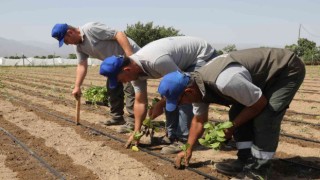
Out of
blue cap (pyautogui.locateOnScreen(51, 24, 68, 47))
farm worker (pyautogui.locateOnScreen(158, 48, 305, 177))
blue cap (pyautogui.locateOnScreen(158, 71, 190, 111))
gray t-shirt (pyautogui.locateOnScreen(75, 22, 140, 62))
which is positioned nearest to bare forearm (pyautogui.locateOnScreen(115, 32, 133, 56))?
gray t-shirt (pyautogui.locateOnScreen(75, 22, 140, 62))

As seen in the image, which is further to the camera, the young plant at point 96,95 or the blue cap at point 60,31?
the young plant at point 96,95

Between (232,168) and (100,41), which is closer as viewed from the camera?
(232,168)

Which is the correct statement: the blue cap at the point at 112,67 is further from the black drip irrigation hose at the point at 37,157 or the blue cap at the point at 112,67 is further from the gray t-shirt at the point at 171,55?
the black drip irrigation hose at the point at 37,157

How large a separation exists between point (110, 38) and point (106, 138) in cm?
123

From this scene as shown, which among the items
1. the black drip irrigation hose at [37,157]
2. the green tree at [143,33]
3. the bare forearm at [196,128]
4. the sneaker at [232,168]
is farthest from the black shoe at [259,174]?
the green tree at [143,33]

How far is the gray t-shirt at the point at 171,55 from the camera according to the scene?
3.59 m

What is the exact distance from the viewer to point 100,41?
491cm

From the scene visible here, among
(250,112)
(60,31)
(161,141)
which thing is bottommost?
(161,141)

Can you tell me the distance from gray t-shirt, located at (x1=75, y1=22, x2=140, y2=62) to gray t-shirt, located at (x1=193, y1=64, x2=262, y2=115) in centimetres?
217

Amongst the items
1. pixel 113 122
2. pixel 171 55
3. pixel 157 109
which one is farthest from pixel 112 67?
pixel 113 122

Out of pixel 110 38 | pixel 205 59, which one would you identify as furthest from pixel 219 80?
pixel 110 38

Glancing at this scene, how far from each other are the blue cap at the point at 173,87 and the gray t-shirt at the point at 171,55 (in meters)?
0.67

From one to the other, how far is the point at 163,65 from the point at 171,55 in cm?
15

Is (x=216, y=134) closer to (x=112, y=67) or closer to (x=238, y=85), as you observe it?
(x=238, y=85)
